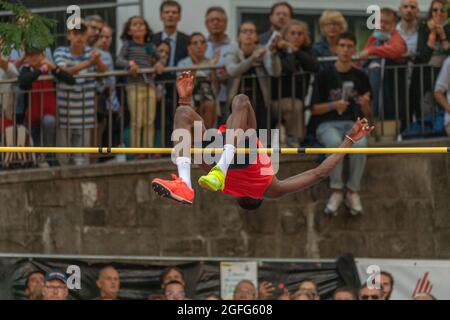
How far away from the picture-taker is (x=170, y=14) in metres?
20.5

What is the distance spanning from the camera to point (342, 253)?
20.0 metres

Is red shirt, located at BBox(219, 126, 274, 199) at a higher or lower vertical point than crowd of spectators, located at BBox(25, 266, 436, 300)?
higher

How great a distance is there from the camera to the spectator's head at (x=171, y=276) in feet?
63.8

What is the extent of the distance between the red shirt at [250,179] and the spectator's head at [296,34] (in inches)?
126

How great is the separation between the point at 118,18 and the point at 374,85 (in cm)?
379

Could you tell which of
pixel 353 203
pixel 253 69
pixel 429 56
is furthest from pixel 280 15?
pixel 353 203

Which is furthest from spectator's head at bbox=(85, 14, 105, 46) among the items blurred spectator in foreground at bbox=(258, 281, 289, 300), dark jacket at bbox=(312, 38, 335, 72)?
blurred spectator in foreground at bbox=(258, 281, 289, 300)

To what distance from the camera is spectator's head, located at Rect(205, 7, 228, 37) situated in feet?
66.7

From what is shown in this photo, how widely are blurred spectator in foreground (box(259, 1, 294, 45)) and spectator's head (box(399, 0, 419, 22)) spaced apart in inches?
53.4

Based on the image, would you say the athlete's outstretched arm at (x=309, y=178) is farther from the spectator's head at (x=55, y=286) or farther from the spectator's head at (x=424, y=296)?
the spectator's head at (x=55, y=286)

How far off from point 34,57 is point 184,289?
3338 millimetres

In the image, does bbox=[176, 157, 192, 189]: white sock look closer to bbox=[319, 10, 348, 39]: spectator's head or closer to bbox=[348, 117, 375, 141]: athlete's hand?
bbox=[348, 117, 375, 141]: athlete's hand
